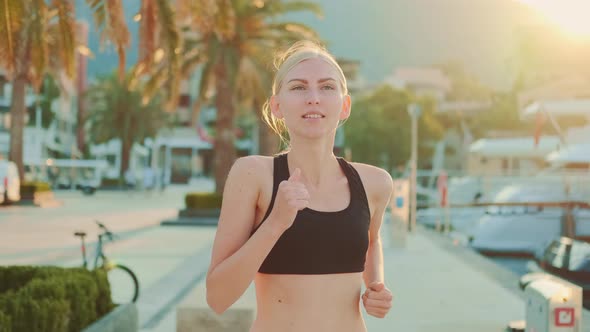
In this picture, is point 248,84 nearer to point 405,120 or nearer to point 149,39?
point 149,39

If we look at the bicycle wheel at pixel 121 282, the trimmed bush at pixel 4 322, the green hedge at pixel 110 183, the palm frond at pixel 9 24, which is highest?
the palm frond at pixel 9 24

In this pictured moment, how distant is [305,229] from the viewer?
1970mm

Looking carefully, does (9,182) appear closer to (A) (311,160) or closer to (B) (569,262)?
(B) (569,262)

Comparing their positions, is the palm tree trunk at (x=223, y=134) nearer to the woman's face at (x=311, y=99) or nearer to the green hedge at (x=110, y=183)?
the woman's face at (x=311, y=99)

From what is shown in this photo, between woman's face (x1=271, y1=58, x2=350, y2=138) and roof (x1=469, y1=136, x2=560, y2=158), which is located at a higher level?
roof (x1=469, y1=136, x2=560, y2=158)

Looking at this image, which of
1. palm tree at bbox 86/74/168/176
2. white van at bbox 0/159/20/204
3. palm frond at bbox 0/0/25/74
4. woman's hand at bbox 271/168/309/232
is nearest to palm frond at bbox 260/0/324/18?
white van at bbox 0/159/20/204

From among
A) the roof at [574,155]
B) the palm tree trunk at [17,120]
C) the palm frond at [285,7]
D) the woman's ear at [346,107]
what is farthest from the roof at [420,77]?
the woman's ear at [346,107]

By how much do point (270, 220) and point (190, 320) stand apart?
3.70 metres

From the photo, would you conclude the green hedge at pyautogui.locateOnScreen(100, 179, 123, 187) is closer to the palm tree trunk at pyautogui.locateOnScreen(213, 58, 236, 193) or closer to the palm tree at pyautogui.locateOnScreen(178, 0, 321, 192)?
the palm tree at pyautogui.locateOnScreen(178, 0, 321, 192)

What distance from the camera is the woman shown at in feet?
6.46

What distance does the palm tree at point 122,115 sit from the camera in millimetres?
47312

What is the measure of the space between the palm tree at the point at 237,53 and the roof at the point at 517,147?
13145 millimetres

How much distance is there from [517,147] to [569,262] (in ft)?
75.1

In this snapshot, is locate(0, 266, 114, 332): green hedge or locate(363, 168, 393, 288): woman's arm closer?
locate(363, 168, 393, 288): woman's arm
